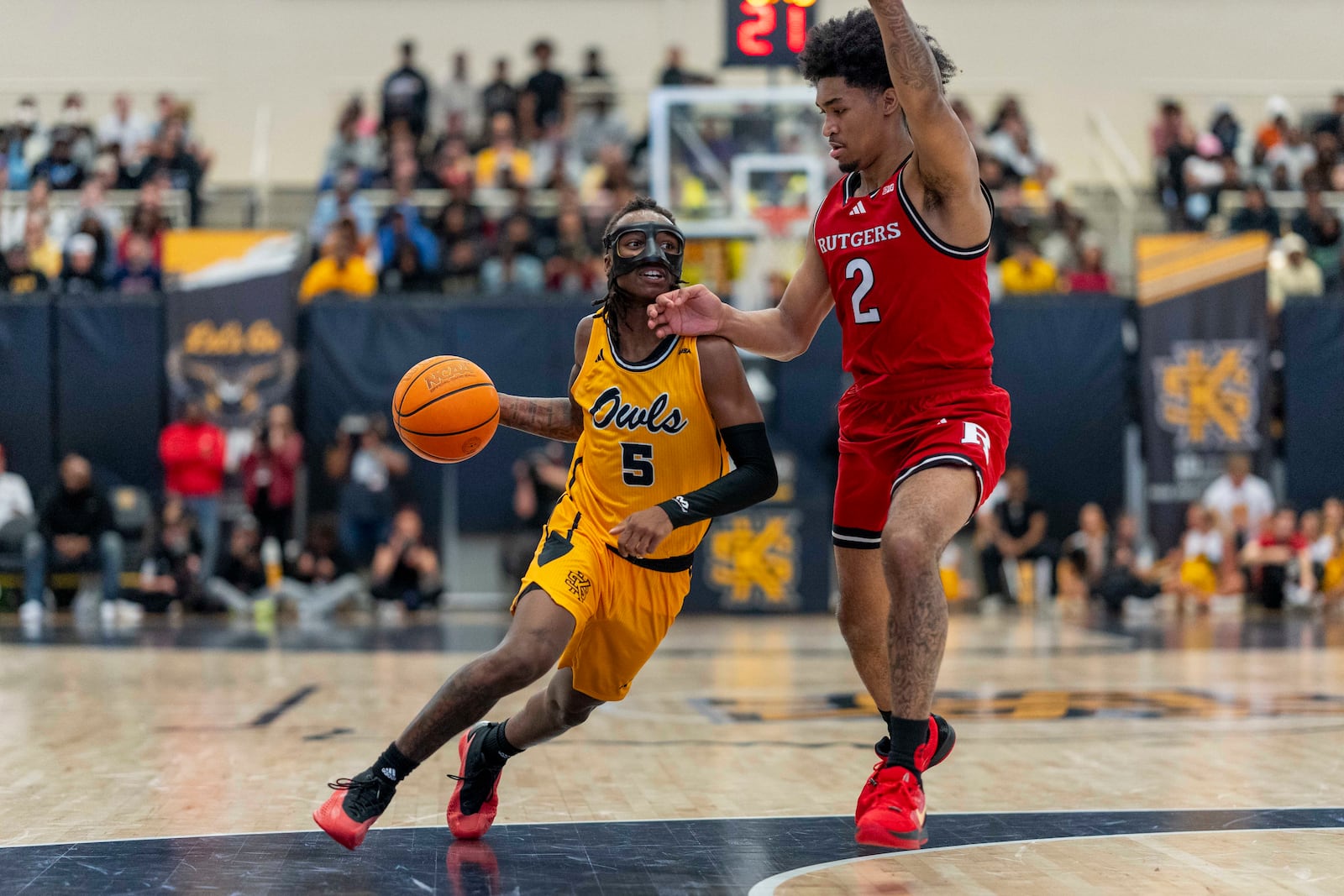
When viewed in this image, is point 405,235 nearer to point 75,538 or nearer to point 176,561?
point 176,561

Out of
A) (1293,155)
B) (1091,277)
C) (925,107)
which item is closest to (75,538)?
(1091,277)

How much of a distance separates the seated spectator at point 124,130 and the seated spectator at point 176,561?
17.9 feet

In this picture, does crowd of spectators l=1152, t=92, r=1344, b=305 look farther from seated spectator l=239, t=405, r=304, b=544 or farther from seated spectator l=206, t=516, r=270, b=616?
seated spectator l=206, t=516, r=270, b=616

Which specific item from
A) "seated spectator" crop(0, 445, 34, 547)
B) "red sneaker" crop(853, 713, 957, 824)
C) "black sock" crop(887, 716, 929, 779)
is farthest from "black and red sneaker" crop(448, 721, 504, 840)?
"seated spectator" crop(0, 445, 34, 547)

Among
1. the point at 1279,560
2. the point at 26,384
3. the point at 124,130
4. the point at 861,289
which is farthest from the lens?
the point at 124,130

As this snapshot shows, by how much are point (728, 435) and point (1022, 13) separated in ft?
64.3

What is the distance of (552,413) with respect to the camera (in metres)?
5.30

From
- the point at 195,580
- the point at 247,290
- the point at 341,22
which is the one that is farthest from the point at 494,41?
the point at 195,580

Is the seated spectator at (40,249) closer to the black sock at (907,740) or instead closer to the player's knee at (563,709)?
the player's knee at (563,709)

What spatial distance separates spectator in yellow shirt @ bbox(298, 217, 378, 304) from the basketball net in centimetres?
407

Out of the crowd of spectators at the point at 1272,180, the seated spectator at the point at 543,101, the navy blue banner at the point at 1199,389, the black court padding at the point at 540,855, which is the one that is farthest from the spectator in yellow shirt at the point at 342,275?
the black court padding at the point at 540,855

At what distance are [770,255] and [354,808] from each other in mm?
11996

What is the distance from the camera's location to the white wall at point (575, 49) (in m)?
21.3

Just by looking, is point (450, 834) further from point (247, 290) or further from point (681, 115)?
point (247, 290)
